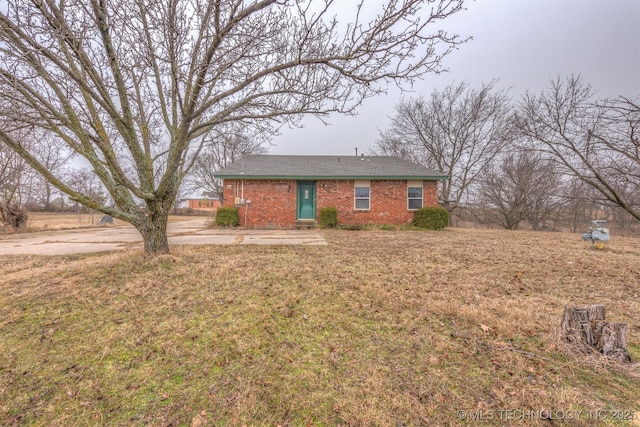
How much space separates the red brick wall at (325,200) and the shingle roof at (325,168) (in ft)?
1.17

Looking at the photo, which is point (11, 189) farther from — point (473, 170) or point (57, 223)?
point (473, 170)

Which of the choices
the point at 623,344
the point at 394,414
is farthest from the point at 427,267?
the point at 394,414

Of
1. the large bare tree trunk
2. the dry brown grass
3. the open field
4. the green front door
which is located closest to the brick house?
the green front door

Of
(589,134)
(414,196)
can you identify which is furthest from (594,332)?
(414,196)

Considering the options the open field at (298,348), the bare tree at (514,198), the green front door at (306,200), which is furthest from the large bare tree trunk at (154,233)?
the bare tree at (514,198)

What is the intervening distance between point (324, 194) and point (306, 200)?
2.86ft

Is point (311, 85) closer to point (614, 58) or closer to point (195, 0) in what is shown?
point (195, 0)

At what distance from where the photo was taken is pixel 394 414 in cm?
148

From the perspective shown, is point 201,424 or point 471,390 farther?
point 471,390

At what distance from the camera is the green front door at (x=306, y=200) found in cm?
1174

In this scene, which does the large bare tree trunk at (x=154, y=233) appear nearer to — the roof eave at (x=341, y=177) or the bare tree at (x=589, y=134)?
the roof eave at (x=341, y=177)

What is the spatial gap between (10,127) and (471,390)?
277 inches

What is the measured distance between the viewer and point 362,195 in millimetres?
11812

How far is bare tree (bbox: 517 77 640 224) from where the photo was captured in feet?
13.3
